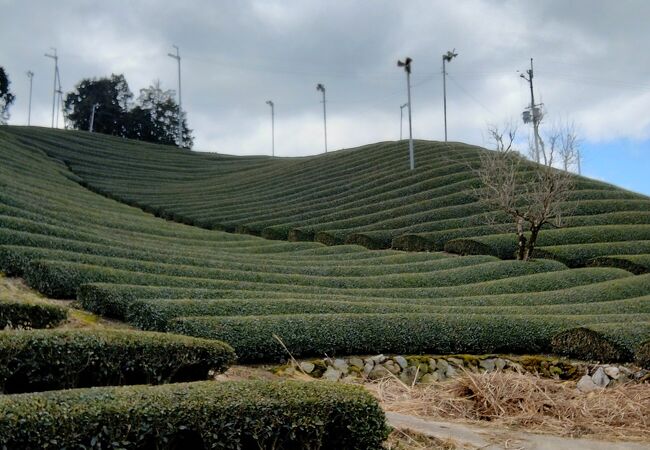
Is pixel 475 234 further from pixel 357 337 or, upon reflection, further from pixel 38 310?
pixel 38 310

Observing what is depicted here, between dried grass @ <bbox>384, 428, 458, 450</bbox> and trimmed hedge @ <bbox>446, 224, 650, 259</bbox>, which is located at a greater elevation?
trimmed hedge @ <bbox>446, 224, 650, 259</bbox>

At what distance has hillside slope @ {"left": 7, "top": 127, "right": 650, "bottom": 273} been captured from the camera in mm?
24109

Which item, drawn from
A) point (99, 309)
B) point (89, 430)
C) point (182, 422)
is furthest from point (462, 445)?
point (99, 309)

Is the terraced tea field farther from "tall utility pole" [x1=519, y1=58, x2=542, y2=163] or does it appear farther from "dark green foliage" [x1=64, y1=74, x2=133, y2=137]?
"dark green foliage" [x1=64, y1=74, x2=133, y2=137]

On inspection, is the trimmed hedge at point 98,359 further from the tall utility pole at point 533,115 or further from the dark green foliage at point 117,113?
the dark green foliage at point 117,113

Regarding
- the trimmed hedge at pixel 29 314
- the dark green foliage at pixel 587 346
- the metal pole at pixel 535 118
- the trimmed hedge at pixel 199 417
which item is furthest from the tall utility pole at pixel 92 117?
the trimmed hedge at pixel 199 417

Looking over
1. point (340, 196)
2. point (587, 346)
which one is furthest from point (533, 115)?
point (587, 346)

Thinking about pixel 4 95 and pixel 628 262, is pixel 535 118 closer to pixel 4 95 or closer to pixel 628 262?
pixel 628 262

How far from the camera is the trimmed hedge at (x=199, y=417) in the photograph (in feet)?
15.9

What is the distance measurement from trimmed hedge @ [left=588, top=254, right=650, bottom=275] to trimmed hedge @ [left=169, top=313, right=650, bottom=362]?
7821 mm

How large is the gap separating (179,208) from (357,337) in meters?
A: 27.1

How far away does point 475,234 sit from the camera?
2558 centimetres

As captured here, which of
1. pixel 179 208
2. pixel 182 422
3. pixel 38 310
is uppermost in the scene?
pixel 179 208


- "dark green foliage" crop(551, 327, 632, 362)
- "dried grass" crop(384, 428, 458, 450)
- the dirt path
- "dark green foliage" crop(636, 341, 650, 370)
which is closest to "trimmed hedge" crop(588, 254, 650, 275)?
"dark green foliage" crop(551, 327, 632, 362)
